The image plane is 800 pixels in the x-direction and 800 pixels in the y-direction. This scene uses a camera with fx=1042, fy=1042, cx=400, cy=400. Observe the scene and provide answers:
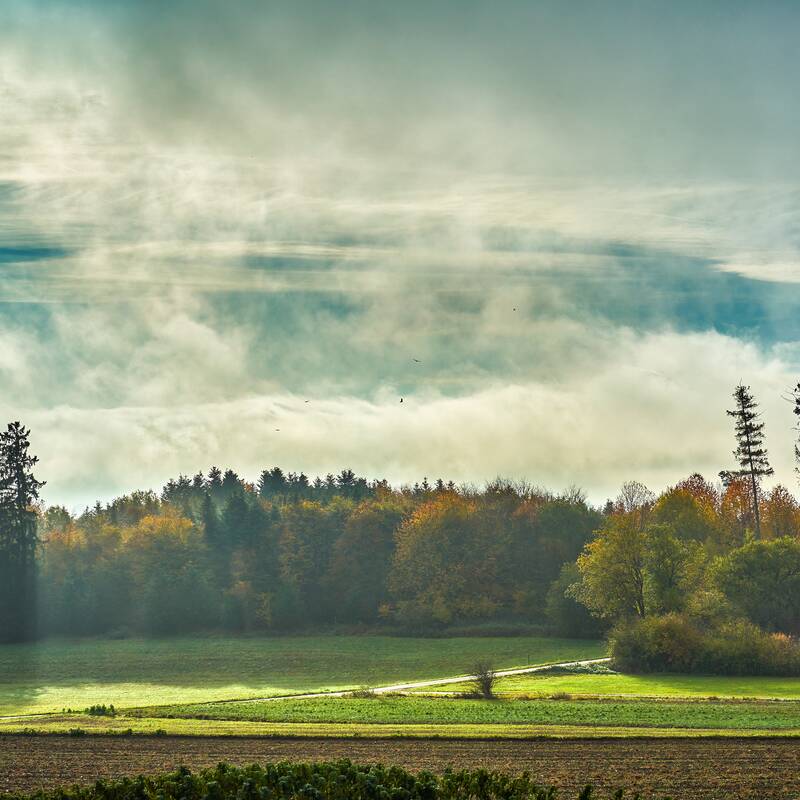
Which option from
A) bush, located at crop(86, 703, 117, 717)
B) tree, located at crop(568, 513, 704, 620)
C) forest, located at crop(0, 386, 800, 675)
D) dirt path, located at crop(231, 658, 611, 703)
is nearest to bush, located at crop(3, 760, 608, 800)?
bush, located at crop(86, 703, 117, 717)

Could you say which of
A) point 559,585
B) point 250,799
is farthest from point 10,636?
point 250,799

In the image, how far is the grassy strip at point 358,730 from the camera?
38.0 metres

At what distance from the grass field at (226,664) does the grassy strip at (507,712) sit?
478 inches

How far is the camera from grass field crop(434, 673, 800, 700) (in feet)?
196

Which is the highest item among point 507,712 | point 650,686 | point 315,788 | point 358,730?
point 315,788

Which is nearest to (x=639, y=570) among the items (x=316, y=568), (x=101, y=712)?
(x=316, y=568)

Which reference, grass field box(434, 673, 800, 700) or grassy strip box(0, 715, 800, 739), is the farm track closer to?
grassy strip box(0, 715, 800, 739)

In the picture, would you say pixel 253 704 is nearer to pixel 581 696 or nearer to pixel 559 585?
pixel 581 696

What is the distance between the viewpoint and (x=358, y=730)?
40812 mm

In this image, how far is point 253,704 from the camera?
2170 inches

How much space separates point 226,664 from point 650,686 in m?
37.1

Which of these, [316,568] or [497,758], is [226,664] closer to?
[316,568]

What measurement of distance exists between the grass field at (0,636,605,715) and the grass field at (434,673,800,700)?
9.28 meters

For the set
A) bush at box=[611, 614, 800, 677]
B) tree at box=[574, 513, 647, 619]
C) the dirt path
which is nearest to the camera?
the dirt path
